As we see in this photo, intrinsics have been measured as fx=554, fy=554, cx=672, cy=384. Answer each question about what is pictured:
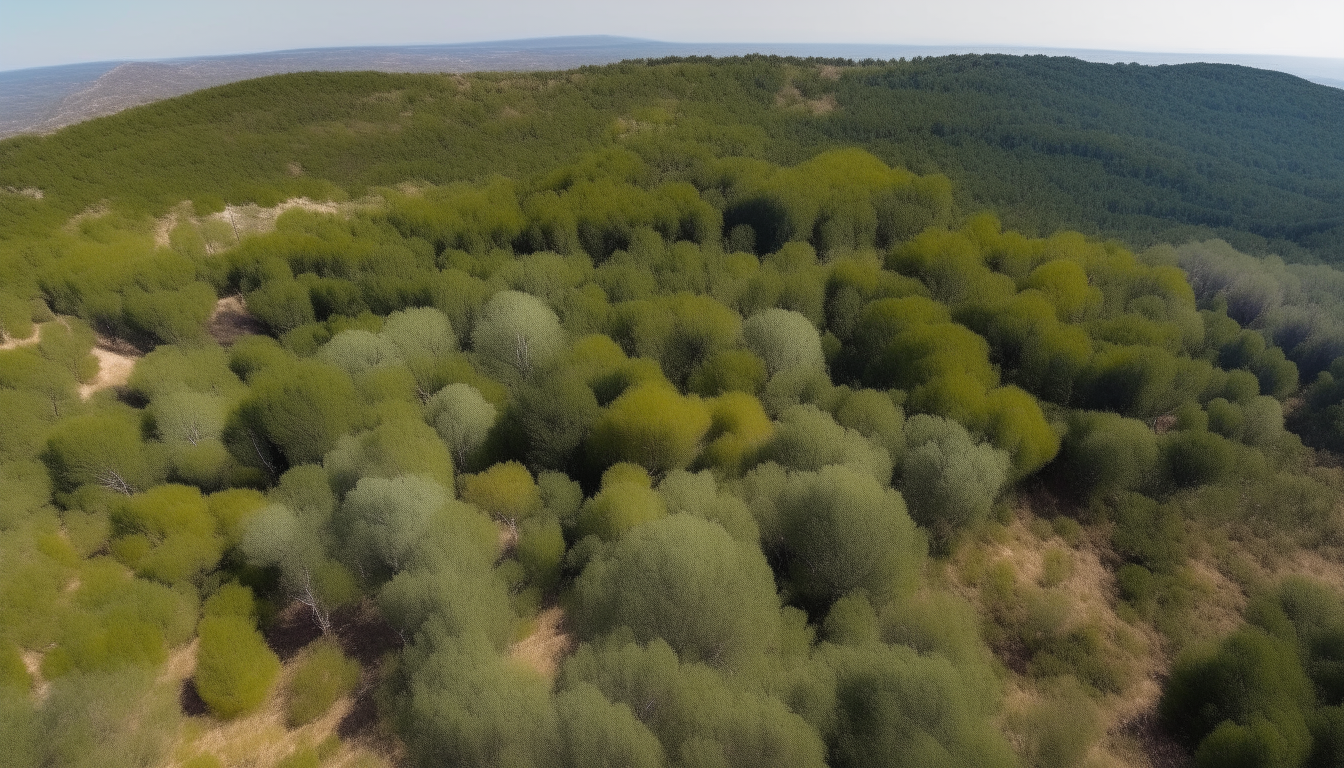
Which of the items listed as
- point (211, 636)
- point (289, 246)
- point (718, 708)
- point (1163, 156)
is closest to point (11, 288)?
point (289, 246)

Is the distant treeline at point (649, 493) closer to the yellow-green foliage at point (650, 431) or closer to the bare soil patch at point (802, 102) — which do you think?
the yellow-green foliage at point (650, 431)

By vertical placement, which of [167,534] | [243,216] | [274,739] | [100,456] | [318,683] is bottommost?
[274,739]

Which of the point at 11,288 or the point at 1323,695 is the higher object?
the point at 11,288

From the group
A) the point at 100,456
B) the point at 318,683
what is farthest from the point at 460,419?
the point at 100,456

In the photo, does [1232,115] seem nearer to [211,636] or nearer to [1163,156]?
[1163,156]

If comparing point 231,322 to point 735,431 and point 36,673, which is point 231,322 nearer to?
point 36,673

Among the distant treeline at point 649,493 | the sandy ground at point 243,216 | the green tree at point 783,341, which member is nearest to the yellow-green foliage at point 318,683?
the distant treeline at point 649,493
